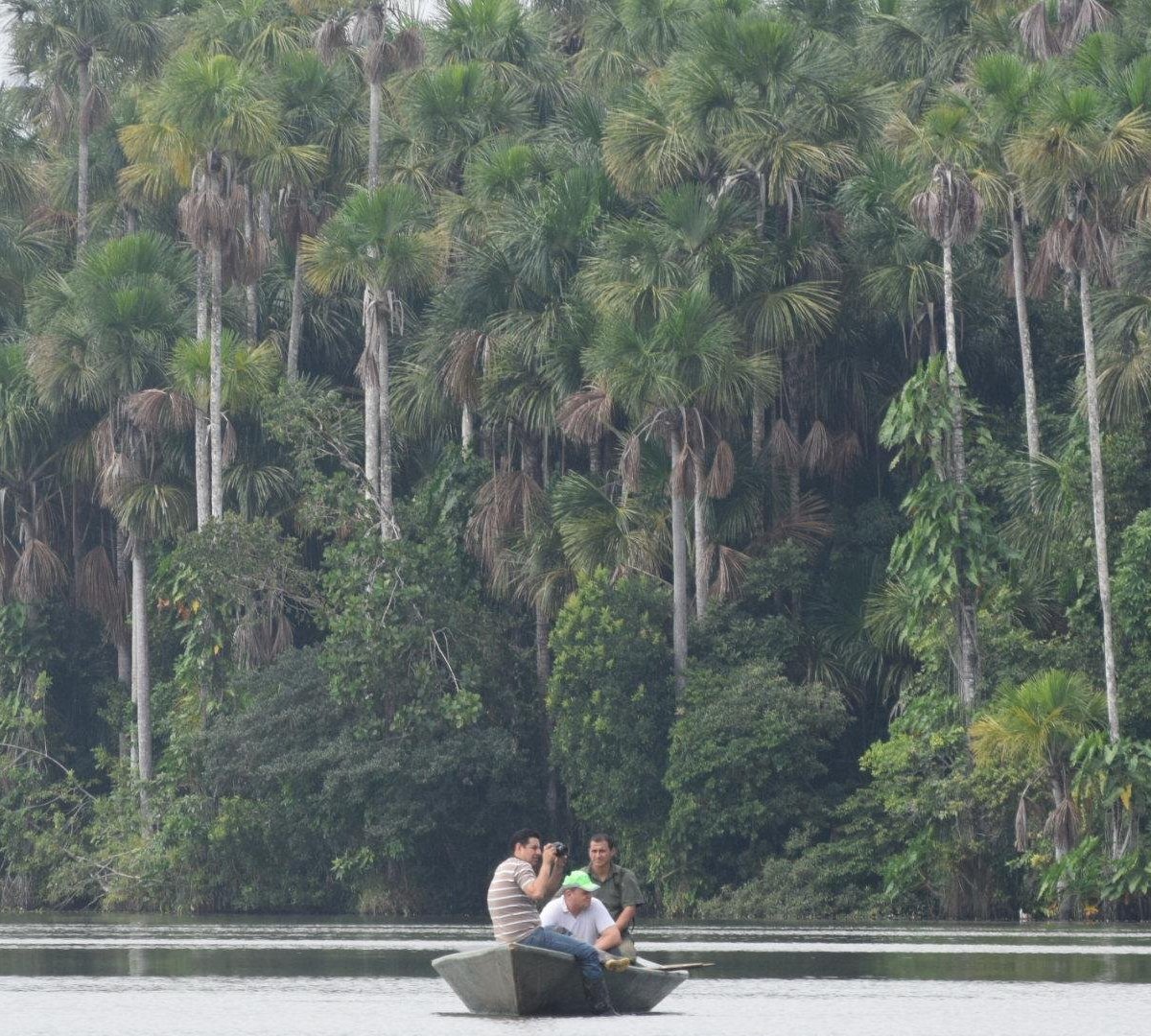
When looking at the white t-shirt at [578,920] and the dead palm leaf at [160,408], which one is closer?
the white t-shirt at [578,920]

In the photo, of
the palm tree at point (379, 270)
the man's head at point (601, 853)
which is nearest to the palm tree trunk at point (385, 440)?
the palm tree at point (379, 270)

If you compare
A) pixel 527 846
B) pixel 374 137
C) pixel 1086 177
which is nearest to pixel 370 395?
pixel 374 137

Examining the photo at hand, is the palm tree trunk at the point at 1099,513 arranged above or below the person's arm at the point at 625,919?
above

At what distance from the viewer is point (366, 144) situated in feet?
171

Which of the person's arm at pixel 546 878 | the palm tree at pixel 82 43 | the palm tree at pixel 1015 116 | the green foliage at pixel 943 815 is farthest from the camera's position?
the palm tree at pixel 82 43

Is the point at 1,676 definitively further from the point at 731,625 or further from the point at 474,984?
the point at 474,984

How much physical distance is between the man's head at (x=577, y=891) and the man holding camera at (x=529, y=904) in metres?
0.15

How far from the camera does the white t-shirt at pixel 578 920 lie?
20.3 metres

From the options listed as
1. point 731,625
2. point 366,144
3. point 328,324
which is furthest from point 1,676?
point 731,625

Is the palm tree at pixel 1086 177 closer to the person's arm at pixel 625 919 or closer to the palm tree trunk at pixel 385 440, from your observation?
the palm tree trunk at pixel 385 440

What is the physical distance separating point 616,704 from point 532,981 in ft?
76.3

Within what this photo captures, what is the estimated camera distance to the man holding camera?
19.7 m

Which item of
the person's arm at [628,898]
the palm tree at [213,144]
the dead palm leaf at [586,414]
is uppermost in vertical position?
the palm tree at [213,144]

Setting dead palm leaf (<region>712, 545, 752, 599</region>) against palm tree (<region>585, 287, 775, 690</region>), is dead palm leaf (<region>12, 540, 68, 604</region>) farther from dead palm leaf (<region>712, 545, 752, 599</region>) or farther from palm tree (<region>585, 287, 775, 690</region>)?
dead palm leaf (<region>712, 545, 752, 599</region>)
